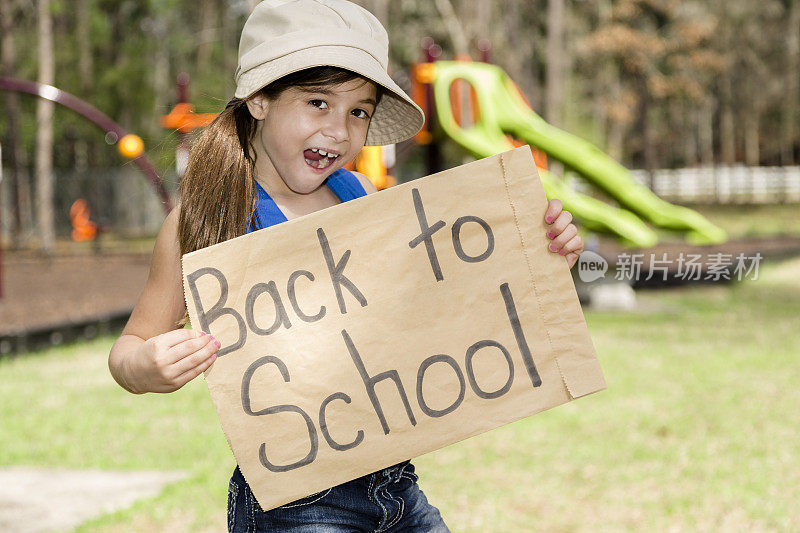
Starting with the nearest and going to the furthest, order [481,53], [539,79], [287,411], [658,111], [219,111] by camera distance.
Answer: [287,411] → [219,111] → [481,53] → [539,79] → [658,111]

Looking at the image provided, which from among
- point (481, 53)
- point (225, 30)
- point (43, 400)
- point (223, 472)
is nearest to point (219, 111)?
point (223, 472)

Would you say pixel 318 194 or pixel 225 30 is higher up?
pixel 225 30

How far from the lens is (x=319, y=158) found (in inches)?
77.3

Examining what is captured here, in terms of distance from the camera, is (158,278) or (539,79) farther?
(539,79)

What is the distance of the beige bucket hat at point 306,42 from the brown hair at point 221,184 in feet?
0.19

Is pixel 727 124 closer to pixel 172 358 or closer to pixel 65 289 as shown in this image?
pixel 65 289

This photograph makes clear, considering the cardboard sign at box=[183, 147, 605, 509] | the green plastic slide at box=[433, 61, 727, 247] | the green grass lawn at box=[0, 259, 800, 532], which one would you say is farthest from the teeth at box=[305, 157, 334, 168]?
the green plastic slide at box=[433, 61, 727, 247]

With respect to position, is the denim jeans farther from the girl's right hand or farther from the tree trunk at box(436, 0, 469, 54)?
the tree trunk at box(436, 0, 469, 54)

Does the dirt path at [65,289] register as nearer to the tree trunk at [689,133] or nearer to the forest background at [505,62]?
the forest background at [505,62]

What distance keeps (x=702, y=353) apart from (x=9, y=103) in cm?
1290

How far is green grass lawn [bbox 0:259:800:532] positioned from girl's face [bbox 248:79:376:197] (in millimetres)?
2463

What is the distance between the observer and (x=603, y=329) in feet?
31.2

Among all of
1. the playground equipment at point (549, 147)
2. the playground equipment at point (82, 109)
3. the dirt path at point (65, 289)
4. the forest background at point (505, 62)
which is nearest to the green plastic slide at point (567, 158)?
the playground equipment at point (549, 147)

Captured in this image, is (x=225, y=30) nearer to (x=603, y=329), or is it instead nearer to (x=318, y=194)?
(x=603, y=329)
